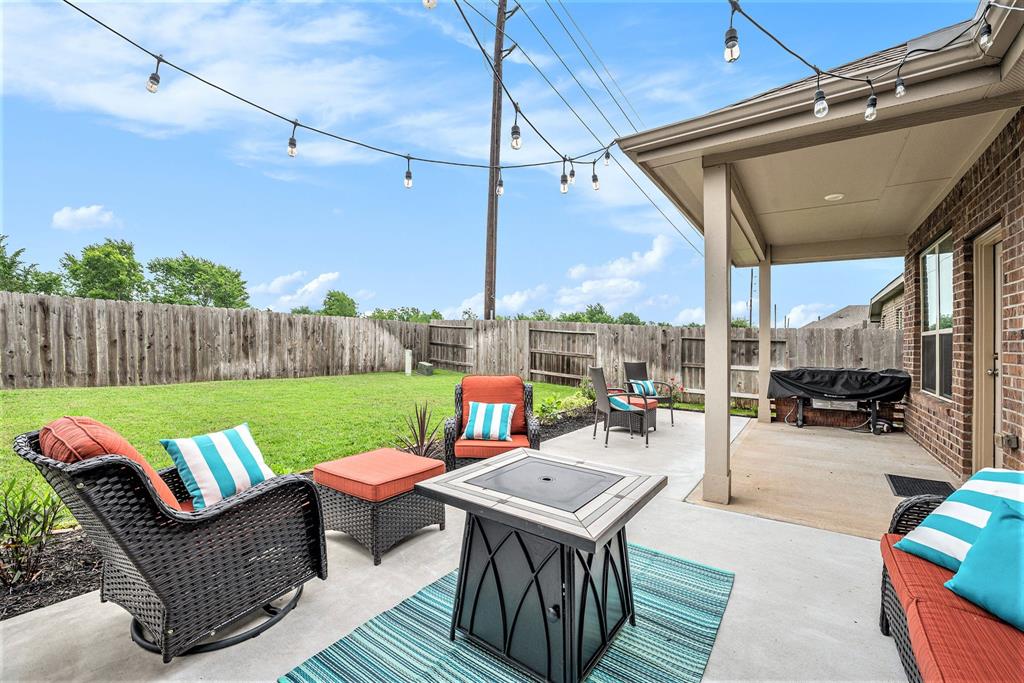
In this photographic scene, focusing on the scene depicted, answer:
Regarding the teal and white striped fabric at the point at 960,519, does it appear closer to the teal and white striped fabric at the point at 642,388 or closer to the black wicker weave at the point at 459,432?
the black wicker weave at the point at 459,432

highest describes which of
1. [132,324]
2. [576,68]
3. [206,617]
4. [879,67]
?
[576,68]

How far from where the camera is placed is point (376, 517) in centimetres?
251

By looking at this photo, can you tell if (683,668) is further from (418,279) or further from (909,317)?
(418,279)

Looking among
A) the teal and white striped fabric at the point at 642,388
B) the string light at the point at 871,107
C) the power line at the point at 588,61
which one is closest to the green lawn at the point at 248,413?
the teal and white striped fabric at the point at 642,388

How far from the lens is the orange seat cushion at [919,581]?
57.2 inches

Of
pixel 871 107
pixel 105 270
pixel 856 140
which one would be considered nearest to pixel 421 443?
pixel 871 107

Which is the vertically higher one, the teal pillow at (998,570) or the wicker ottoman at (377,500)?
the teal pillow at (998,570)

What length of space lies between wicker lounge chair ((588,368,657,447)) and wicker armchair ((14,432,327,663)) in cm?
373

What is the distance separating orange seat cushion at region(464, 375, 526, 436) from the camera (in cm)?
387

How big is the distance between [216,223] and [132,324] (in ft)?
41.7

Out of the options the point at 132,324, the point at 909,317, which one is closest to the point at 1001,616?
the point at 909,317

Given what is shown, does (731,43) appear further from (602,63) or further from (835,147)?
(602,63)

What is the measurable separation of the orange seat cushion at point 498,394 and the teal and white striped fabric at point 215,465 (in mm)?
1824

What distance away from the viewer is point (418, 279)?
23.7 metres
